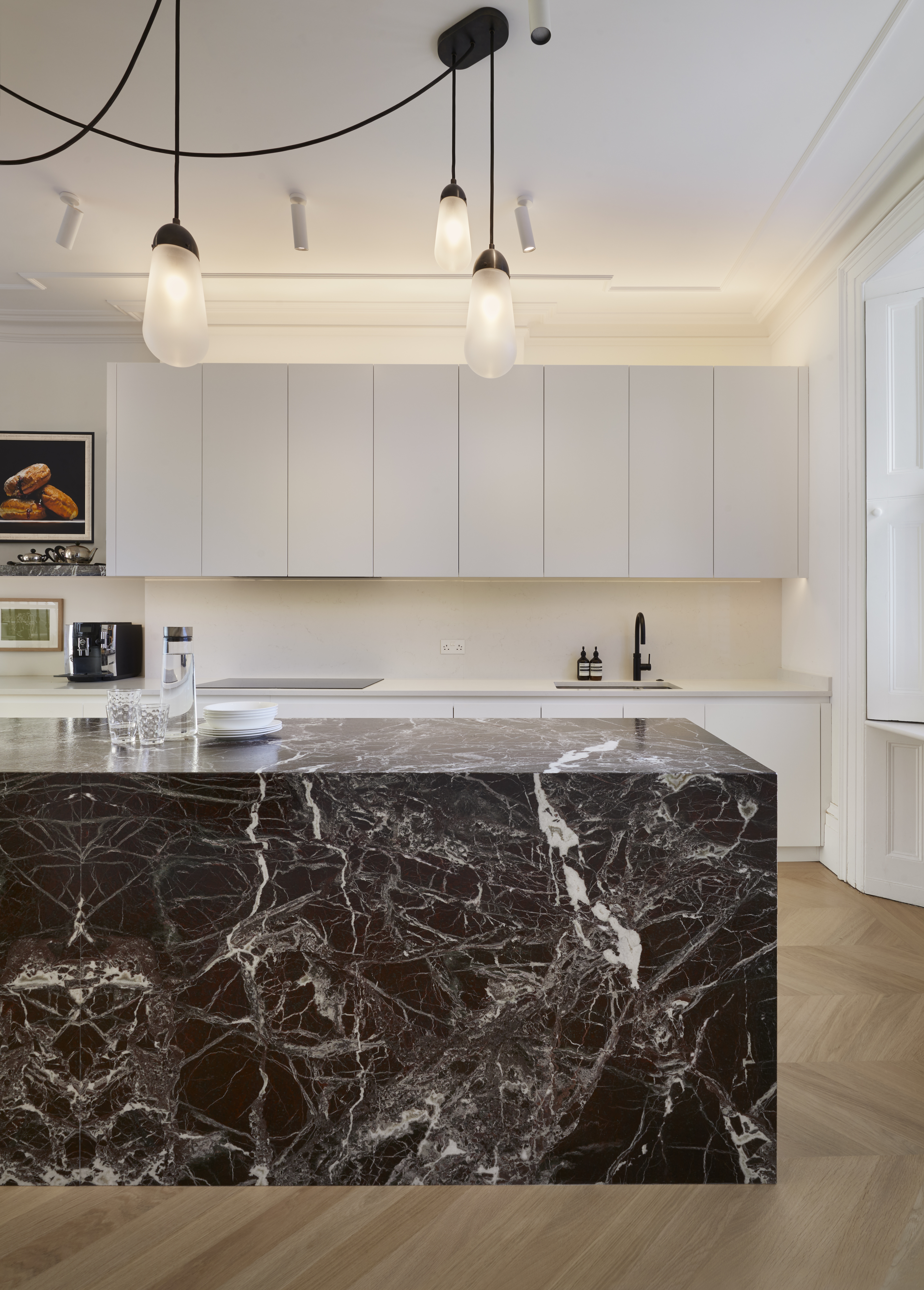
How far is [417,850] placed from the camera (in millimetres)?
1522

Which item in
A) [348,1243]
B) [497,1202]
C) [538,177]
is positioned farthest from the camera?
[538,177]

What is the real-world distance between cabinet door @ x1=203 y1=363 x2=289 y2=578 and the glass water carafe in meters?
2.01

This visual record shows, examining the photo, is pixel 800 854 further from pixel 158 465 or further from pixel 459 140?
pixel 158 465

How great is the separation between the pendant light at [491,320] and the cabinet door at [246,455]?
227 centimetres

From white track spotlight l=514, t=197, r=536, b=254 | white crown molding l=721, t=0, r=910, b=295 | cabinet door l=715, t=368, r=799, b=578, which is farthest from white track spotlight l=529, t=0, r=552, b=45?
cabinet door l=715, t=368, r=799, b=578

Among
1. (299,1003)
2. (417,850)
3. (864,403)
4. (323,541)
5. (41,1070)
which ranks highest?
(864,403)

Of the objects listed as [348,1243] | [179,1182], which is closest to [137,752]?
[179,1182]

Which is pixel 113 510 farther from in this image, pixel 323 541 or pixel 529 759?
pixel 529 759

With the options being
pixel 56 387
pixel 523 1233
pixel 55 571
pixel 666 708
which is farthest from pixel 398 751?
pixel 56 387

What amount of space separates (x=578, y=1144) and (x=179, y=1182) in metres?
0.79

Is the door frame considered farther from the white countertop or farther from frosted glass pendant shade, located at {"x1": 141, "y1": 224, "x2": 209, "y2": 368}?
frosted glass pendant shade, located at {"x1": 141, "y1": 224, "x2": 209, "y2": 368}

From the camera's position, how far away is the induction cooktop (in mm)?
3590

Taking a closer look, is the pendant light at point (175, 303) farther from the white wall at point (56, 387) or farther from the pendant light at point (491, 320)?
the white wall at point (56, 387)

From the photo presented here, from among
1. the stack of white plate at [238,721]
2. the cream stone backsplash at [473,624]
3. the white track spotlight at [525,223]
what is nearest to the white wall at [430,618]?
the cream stone backsplash at [473,624]
